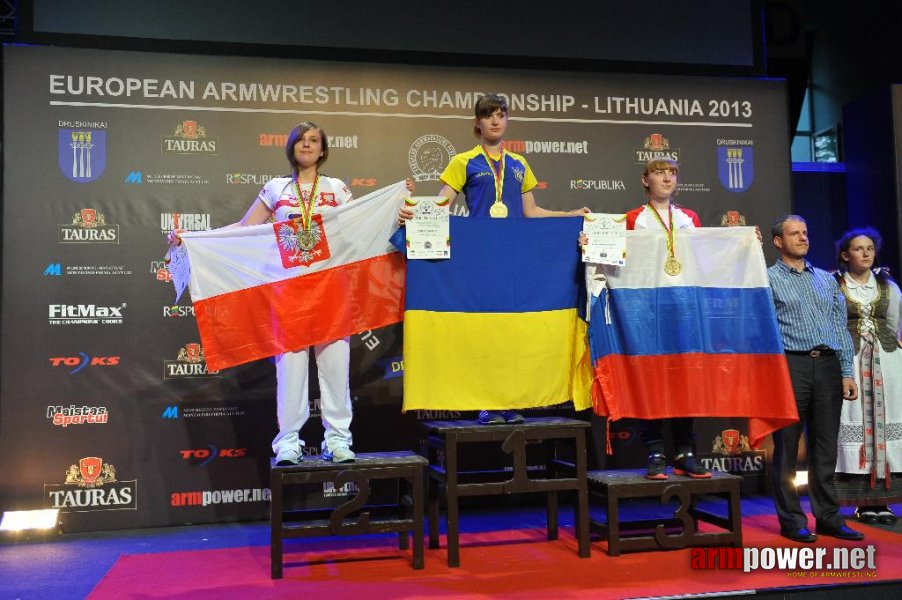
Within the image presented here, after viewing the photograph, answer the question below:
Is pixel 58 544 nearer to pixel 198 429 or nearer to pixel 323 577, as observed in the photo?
pixel 198 429

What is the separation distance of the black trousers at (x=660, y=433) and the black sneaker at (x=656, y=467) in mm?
34

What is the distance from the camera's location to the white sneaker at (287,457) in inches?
148

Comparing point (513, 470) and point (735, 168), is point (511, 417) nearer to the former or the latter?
point (513, 470)

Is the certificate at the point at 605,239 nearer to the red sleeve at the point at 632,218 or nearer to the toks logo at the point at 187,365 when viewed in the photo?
the red sleeve at the point at 632,218

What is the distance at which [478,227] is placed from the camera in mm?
3939

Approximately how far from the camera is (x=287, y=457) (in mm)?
3760

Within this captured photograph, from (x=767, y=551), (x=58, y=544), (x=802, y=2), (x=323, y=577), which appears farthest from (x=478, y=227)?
(x=802, y=2)

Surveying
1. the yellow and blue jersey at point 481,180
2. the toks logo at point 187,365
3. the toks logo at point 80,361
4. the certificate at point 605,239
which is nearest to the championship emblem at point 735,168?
the certificate at point 605,239

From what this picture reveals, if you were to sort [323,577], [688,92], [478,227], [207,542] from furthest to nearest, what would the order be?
[688,92] < [207,542] < [478,227] < [323,577]

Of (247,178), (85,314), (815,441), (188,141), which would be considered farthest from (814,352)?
(85,314)

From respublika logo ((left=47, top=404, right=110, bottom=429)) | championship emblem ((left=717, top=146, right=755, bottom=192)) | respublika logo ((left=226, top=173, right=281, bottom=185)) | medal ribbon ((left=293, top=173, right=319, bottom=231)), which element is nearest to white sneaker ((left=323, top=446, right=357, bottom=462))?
medal ribbon ((left=293, top=173, right=319, bottom=231))

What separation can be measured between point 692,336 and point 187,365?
2.90m

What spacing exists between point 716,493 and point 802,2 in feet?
19.1

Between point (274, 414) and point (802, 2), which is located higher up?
Result: point (802, 2)
